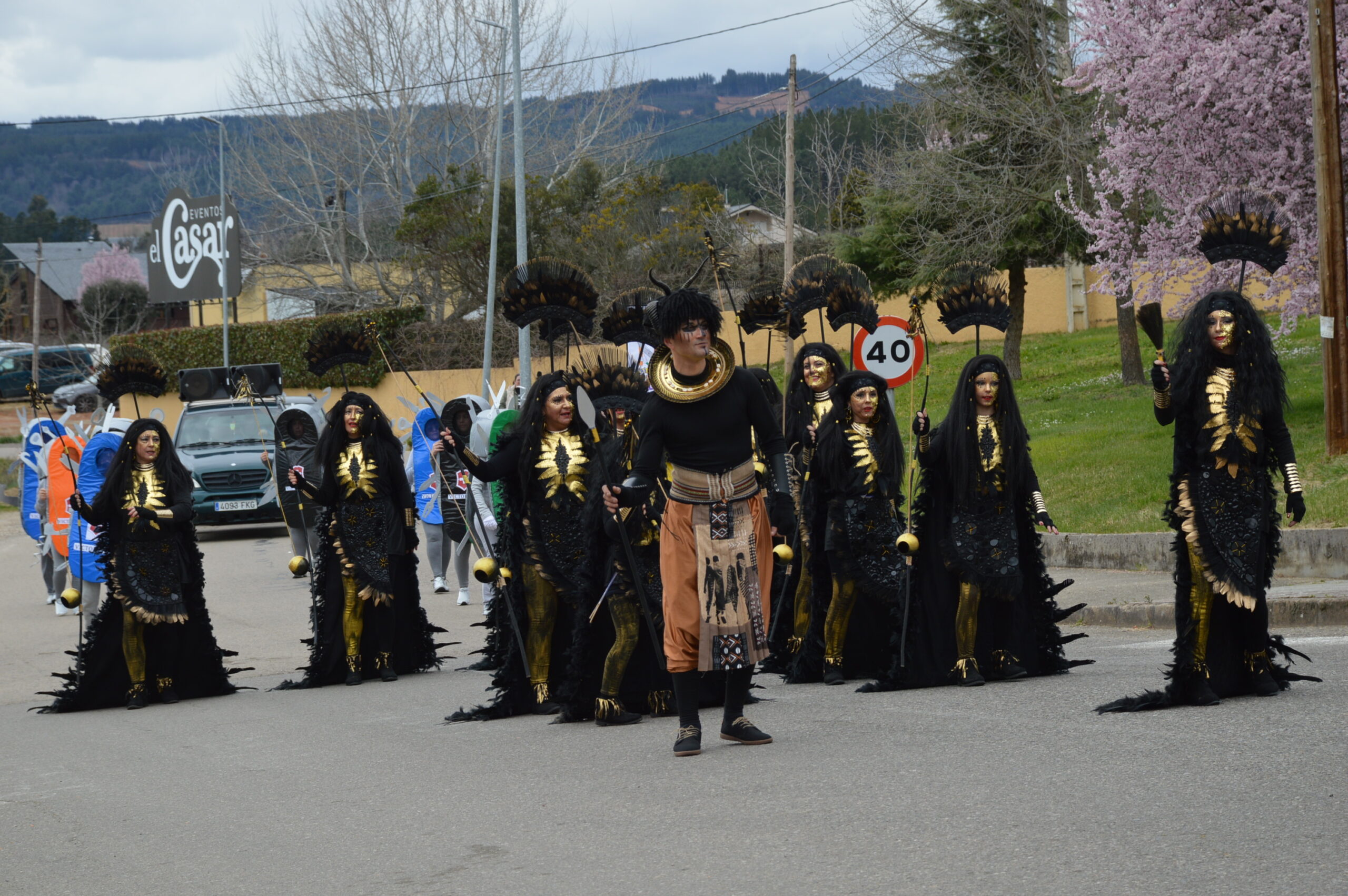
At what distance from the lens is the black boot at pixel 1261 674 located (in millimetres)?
7039

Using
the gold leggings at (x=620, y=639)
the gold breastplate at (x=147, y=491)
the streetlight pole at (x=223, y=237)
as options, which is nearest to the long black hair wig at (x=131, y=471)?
the gold breastplate at (x=147, y=491)

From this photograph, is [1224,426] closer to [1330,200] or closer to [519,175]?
[1330,200]

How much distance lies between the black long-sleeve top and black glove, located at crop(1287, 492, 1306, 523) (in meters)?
2.35

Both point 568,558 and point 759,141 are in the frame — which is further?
point 759,141

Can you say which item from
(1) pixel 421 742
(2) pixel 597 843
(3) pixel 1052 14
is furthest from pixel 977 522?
(3) pixel 1052 14

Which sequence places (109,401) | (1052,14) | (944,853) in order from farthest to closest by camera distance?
(1052,14), (109,401), (944,853)

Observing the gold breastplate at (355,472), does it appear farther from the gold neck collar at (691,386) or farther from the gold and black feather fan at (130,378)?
the gold neck collar at (691,386)

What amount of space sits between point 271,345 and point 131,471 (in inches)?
1190

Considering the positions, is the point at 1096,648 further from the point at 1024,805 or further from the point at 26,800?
the point at 26,800

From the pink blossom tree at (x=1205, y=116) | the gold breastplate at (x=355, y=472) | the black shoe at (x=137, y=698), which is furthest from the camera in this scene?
the pink blossom tree at (x=1205, y=116)

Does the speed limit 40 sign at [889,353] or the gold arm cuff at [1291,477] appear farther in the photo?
the speed limit 40 sign at [889,353]

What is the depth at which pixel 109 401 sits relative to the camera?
38.7 ft

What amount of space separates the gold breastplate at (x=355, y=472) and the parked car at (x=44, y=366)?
122 feet

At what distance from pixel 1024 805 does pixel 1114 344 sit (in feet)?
102
